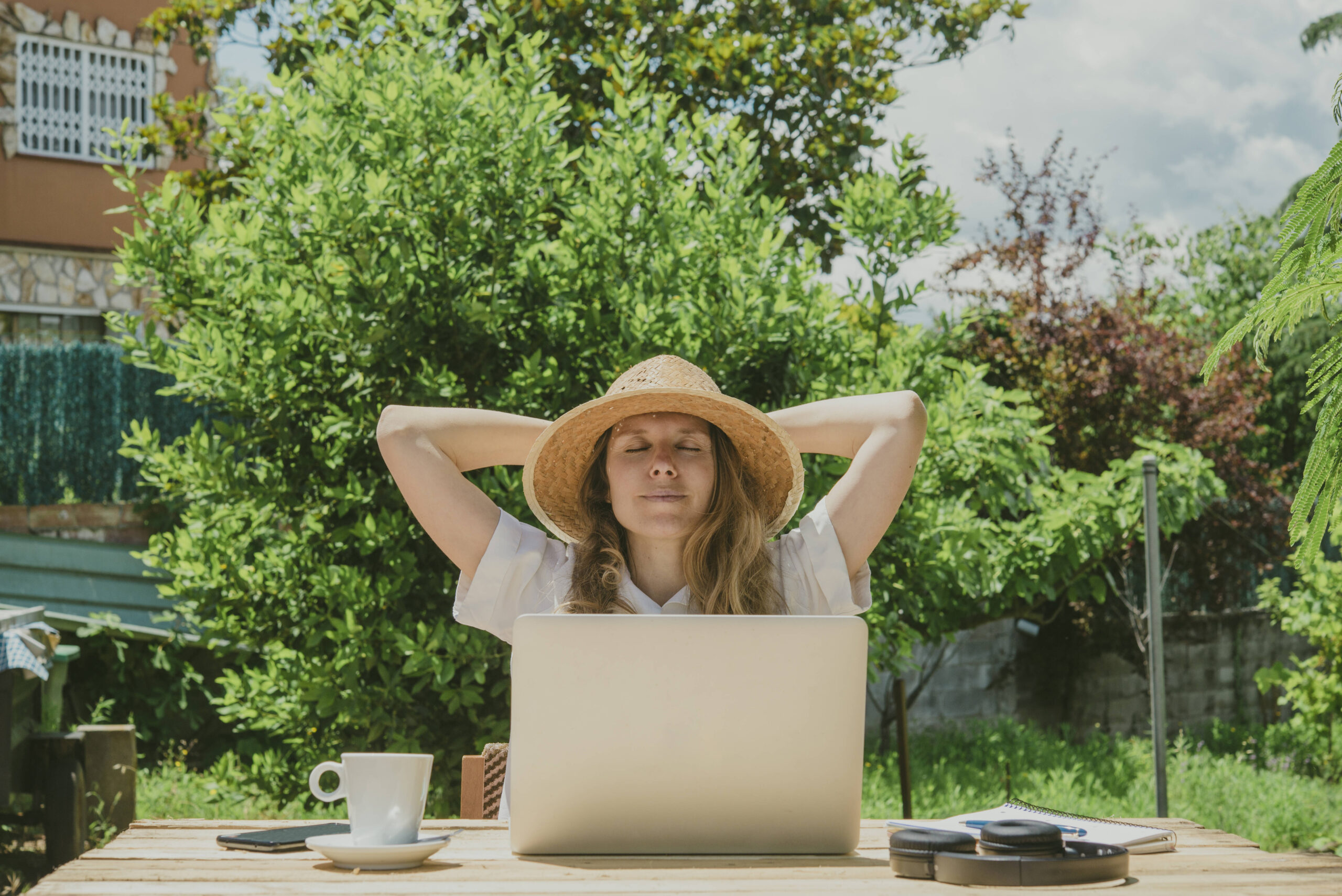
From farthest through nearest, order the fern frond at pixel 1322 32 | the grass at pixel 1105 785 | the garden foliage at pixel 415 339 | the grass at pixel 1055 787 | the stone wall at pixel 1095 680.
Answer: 1. the fern frond at pixel 1322 32
2. the stone wall at pixel 1095 680
3. the grass at pixel 1105 785
4. the grass at pixel 1055 787
5. the garden foliage at pixel 415 339

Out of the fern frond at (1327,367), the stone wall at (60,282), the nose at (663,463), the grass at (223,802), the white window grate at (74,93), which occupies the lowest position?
the grass at (223,802)

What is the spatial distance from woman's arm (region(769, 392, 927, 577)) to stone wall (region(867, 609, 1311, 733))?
5.59 metres

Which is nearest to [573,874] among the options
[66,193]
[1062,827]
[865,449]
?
[1062,827]

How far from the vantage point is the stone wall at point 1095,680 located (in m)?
8.00

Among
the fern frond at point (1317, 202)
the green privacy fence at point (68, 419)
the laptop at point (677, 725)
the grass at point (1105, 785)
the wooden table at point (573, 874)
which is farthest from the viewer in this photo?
the green privacy fence at point (68, 419)

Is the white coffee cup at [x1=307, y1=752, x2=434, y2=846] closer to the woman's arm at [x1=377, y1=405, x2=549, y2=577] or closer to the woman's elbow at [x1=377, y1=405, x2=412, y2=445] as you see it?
the woman's arm at [x1=377, y1=405, x2=549, y2=577]

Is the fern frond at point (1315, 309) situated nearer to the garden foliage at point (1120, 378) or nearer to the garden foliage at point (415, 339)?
the garden foliage at point (415, 339)

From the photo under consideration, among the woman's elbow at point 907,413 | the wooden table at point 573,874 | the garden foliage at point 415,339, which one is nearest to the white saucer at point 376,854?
the wooden table at point 573,874

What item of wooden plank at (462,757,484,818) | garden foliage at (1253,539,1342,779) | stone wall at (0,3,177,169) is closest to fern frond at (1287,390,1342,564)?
wooden plank at (462,757,484,818)

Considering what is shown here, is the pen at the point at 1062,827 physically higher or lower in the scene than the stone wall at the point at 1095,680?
higher

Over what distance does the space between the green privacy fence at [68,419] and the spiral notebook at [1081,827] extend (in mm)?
7641

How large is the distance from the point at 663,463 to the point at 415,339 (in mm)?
1769

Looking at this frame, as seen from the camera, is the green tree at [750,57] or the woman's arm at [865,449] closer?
the woman's arm at [865,449]

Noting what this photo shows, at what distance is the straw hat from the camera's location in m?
2.30
